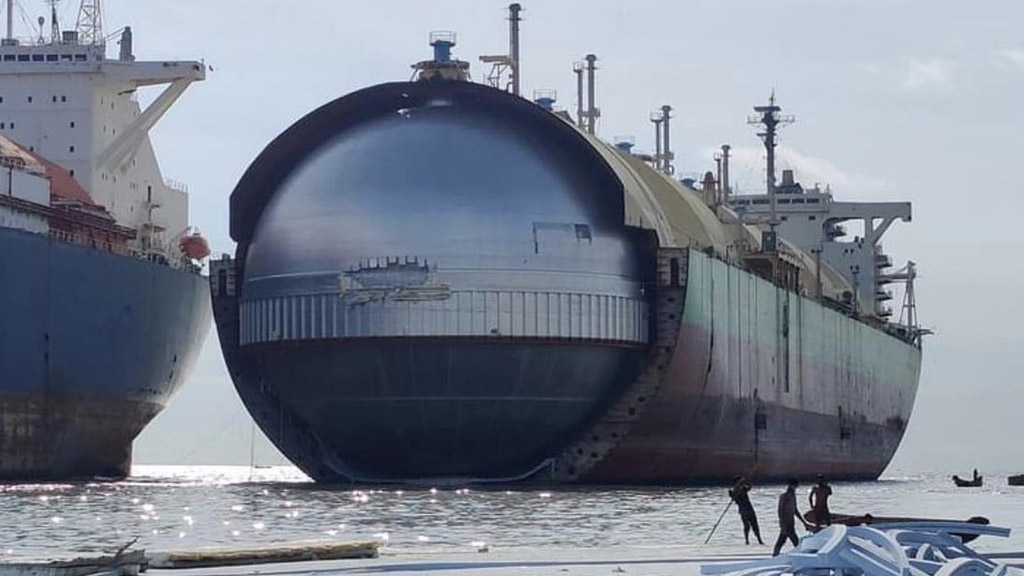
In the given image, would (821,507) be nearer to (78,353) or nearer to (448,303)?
(448,303)

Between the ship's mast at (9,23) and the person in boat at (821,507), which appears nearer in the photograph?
the person in boat at (821,507)

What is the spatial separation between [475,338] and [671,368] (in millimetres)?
5783

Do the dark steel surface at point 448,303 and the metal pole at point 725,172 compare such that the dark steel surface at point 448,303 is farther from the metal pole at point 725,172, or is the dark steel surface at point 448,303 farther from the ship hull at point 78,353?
the metal pole at point 725,172

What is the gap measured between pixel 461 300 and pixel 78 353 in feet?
48.0

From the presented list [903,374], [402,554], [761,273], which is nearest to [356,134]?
[761,273]

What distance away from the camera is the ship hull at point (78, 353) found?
60.5 meters

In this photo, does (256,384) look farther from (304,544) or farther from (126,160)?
(304,544)

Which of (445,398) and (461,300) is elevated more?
(461,300)

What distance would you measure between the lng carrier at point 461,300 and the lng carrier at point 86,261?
5.77m

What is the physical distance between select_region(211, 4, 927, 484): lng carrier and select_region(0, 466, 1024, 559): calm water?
7.48 feet

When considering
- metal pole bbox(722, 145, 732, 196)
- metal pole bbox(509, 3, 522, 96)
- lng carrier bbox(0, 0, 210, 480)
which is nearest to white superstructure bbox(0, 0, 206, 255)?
lng carrier bbox(0, 0, 210, 480)

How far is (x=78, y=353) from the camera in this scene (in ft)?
207

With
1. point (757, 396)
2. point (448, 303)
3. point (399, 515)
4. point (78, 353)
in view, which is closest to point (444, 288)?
point (448, 303)

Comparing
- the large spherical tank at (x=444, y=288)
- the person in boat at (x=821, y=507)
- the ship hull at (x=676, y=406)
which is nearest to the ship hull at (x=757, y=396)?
the ship hull at (x=676, y=406)
